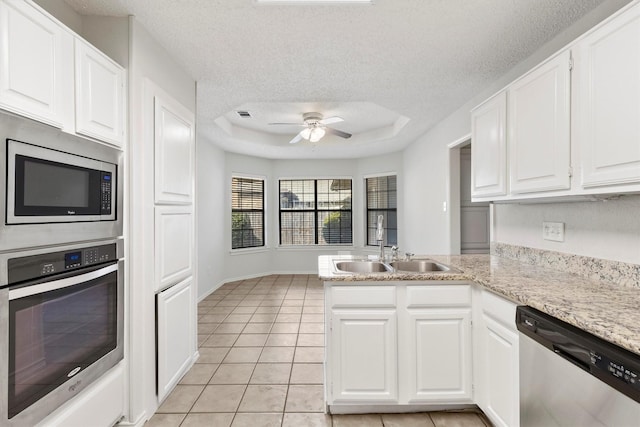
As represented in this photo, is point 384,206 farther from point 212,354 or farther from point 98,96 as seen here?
point 98,96

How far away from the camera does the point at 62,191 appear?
1.46m

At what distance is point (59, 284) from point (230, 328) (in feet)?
8.02

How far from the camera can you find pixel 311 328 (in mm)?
3611

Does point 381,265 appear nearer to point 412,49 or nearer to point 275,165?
point 412,49

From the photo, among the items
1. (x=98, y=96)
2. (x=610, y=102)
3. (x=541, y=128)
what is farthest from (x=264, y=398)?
(x=610, y=102)

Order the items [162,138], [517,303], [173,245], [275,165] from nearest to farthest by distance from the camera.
A: 1. [517,303]
2. [162,138]
3. [173,245]
4. [275,165]

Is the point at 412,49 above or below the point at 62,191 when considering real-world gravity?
above

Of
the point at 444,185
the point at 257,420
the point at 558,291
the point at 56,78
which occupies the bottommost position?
the point at 257,420

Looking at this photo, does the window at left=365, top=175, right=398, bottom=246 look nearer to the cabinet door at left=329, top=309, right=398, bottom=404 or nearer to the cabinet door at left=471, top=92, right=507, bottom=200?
the cabinet door at left=471, top=92, right=507, bottom=200

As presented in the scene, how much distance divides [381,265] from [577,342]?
149cm

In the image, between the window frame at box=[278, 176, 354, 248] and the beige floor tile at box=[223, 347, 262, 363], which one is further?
the window frame at box=[278, 176, 354, 248]

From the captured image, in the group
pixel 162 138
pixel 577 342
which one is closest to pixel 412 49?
pixel 162 138

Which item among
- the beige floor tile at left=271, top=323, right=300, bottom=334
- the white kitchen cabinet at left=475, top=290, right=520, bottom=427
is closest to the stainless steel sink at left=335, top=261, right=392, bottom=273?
the white kitchen cabinet at left=475, top=290, right=520, bottom=427

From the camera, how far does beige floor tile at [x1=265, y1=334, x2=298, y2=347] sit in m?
3.19
